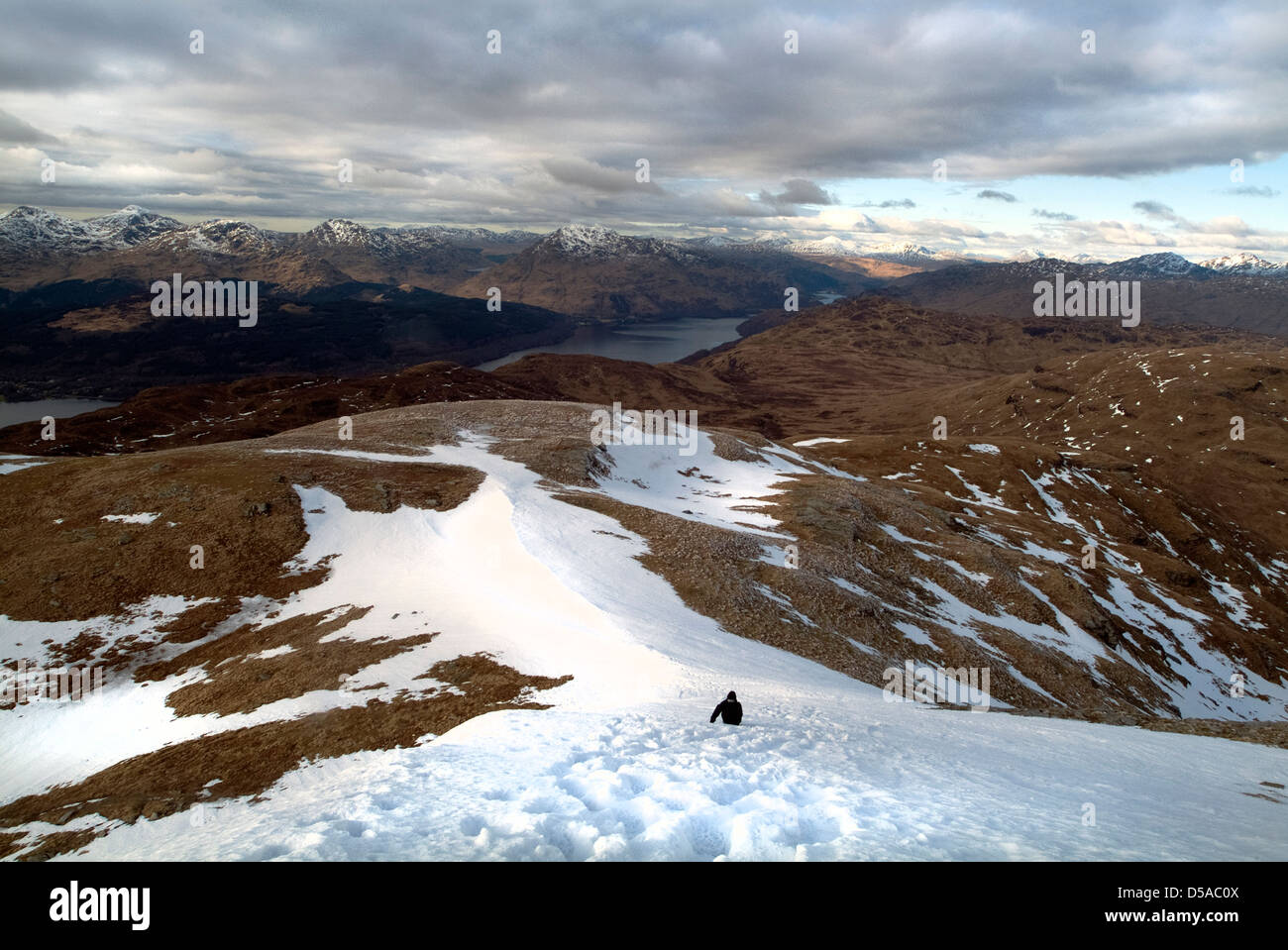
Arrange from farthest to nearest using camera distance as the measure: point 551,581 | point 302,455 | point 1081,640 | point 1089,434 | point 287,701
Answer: point 1089,434 → point 302,455 → point 1081,640 → point 551,581 → point 287,701

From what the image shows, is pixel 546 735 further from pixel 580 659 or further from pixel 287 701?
pixel 287 701

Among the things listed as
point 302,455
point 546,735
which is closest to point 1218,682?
point 546,735

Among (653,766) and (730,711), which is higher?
(653,766)

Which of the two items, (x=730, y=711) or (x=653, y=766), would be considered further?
(x=730, y=711)

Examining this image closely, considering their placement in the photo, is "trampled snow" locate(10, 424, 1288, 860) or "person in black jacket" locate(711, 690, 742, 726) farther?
"person in black jacket" locate(711, 690, 742, 726)

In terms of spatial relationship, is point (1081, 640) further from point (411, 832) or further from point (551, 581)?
point (411, 832)

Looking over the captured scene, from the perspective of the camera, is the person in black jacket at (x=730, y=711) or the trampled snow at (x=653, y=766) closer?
the trampled snow at (x=653, y=766)
